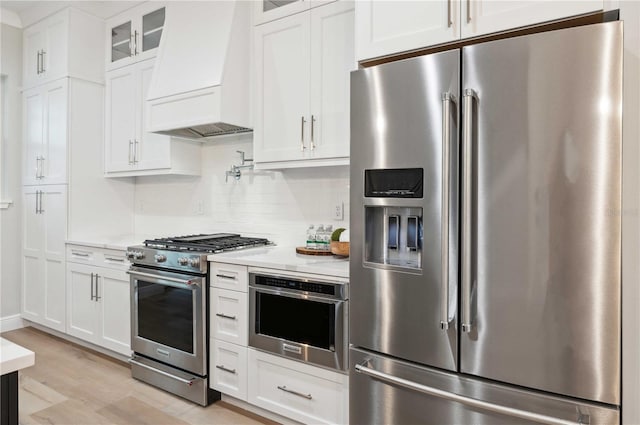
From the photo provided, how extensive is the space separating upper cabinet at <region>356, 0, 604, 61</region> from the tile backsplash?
105 centimetres

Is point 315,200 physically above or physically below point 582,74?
below

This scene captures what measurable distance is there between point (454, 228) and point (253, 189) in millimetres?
2036

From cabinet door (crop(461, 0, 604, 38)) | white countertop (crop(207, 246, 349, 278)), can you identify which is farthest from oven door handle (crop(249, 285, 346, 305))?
cabinet door (crop(461, 0, 604, 38))

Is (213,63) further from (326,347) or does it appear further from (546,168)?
(546,168)

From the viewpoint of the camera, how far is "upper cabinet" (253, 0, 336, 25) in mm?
2590

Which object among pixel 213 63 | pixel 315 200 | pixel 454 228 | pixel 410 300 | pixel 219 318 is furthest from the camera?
pixel 315 200

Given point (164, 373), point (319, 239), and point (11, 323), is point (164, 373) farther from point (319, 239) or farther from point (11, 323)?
point (11, 323)

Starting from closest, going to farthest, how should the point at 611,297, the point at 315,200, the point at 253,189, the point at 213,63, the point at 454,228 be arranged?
1. the point at 611,297
2. the point at 454,228
3. the point at 213,63
4. the point at 315,200
5. the point at 253,189

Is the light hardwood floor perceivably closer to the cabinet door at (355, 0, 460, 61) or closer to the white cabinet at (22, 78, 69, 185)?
the white cabinet at (22, 78, 69, 185)

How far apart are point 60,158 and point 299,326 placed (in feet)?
9.50

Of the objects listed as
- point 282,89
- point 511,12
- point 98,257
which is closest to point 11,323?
point 98,257

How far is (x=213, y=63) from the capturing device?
2.82 metres

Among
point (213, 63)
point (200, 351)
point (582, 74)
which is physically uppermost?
point (213, 63)

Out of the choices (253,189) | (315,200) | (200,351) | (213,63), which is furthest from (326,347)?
(213,63)
